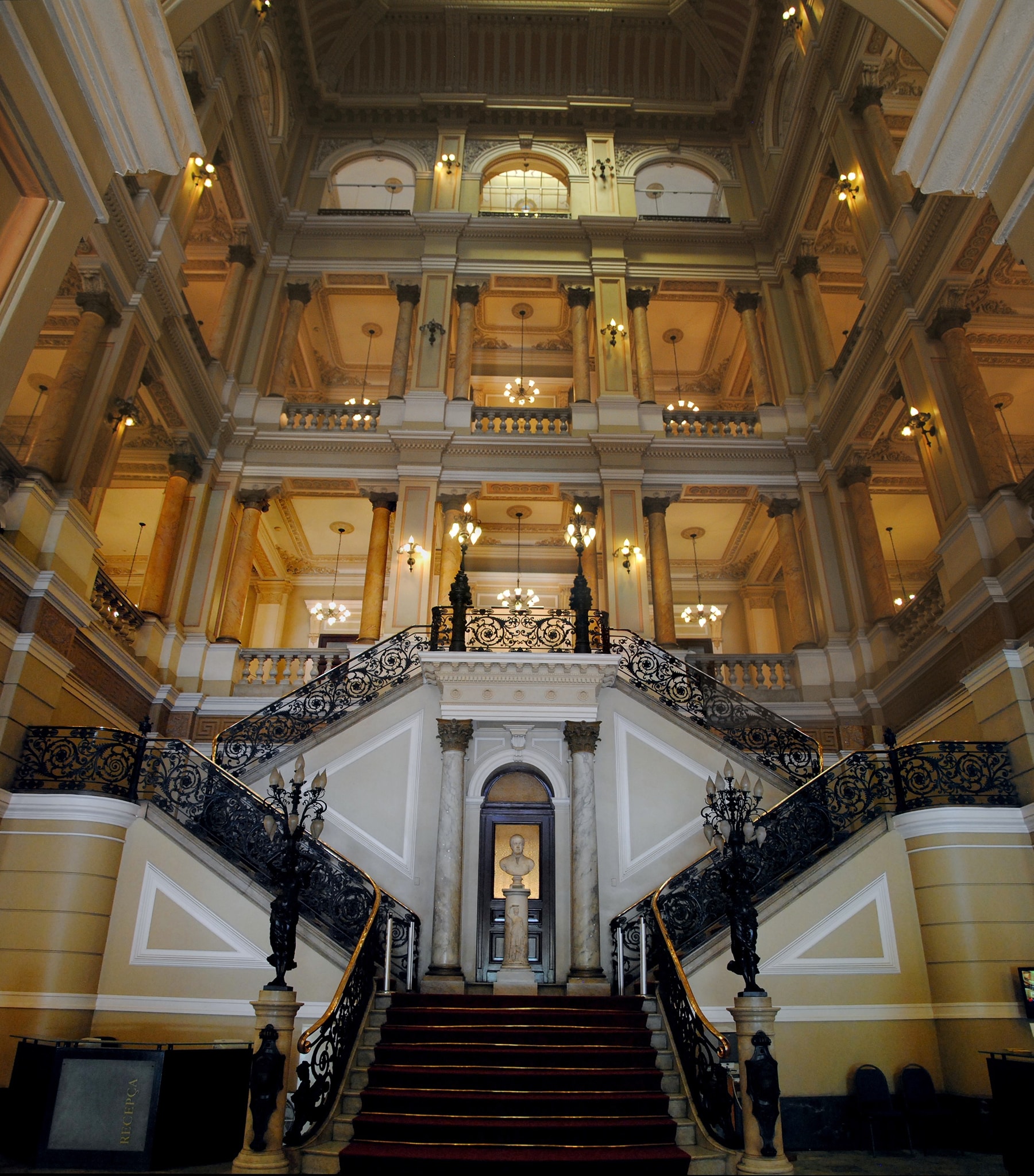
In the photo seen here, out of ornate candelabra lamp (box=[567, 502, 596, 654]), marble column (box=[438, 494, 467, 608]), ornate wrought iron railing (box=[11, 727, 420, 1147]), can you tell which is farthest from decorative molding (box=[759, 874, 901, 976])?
marble column (box=[438, 494, 467, 608])

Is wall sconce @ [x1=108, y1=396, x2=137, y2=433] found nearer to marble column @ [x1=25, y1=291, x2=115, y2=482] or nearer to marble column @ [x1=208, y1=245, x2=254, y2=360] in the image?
marble column @ [x1=25, y1=291, x2=115, y2=482]

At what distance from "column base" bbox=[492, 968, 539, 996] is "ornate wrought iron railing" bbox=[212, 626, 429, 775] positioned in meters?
3.52

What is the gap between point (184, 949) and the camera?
7.61m

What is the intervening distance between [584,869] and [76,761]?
5369 millimetres

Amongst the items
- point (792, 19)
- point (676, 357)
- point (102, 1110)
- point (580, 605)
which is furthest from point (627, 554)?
point (792, 19)

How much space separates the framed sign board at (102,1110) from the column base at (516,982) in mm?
3526

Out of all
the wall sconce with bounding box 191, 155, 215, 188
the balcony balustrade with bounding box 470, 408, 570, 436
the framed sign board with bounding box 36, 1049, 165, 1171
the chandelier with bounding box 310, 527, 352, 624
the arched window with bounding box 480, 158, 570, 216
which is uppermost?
the arched window with bounding box 480, 158, 570, 216

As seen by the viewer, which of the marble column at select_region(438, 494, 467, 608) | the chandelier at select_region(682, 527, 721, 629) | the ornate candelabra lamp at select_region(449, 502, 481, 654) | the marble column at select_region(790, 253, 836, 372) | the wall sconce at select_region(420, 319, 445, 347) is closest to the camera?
the ornate candelabra lamp at select_region(449, 502, 481, 654)

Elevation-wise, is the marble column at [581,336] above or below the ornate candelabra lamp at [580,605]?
above

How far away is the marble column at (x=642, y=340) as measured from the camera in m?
15.5

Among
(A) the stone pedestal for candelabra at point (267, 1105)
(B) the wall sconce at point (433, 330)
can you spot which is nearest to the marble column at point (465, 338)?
(B) the wall sconce at point (433, 330)

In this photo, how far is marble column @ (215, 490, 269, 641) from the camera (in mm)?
13359

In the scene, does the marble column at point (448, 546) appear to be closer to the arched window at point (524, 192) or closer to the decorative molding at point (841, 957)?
the decorative molding at point (841, 957)

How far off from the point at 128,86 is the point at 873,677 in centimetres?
1163
